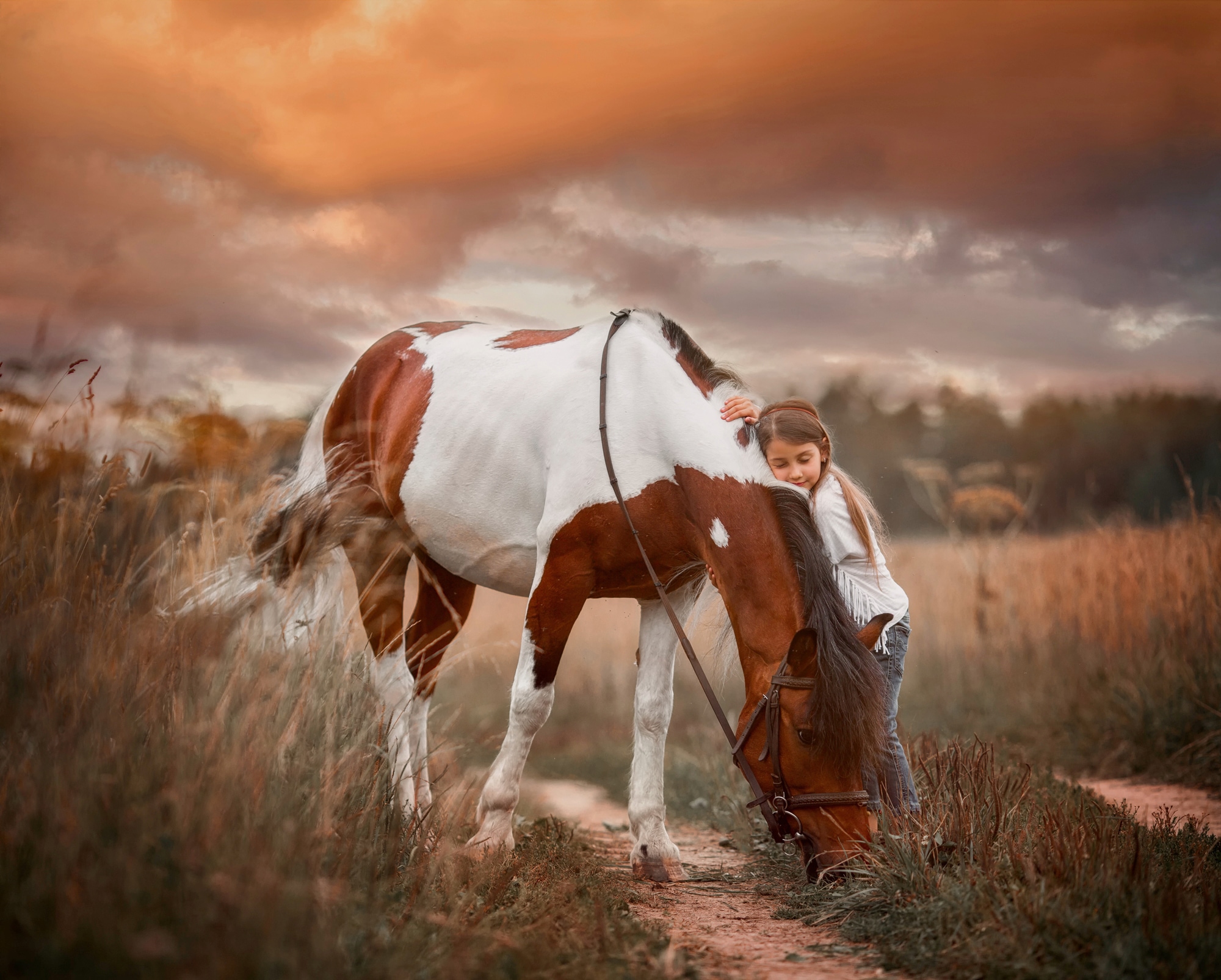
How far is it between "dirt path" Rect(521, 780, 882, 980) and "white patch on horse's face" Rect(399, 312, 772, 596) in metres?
1.45

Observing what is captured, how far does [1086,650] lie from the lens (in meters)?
7.53

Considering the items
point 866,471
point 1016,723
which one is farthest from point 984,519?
point 866,471

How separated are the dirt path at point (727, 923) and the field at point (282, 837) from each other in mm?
110

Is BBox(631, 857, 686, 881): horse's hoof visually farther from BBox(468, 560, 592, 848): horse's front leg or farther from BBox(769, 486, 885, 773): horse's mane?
BBox(769, 486, 885, 773): horse's mane

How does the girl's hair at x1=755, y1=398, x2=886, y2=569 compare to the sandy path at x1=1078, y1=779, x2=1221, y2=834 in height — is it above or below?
above

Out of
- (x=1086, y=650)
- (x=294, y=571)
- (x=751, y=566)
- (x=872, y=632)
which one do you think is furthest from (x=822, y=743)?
(x=1086, y=650)

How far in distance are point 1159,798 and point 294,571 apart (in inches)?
201

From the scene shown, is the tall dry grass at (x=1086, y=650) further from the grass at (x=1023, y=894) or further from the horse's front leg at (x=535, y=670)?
the horse's front leg at (x=535, y=670)

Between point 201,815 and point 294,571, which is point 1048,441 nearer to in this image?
point 294,571

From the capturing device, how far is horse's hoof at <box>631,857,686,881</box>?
3.76 metres

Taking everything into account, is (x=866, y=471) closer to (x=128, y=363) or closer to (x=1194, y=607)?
(x=1194, y=607)

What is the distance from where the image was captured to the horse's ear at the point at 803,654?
310 centimetres

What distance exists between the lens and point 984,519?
9.59 meters

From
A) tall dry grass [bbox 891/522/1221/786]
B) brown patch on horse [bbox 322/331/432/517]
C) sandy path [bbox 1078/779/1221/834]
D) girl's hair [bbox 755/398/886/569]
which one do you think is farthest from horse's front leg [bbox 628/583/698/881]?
tall dry grass [bbox 891/522/1221/786]
